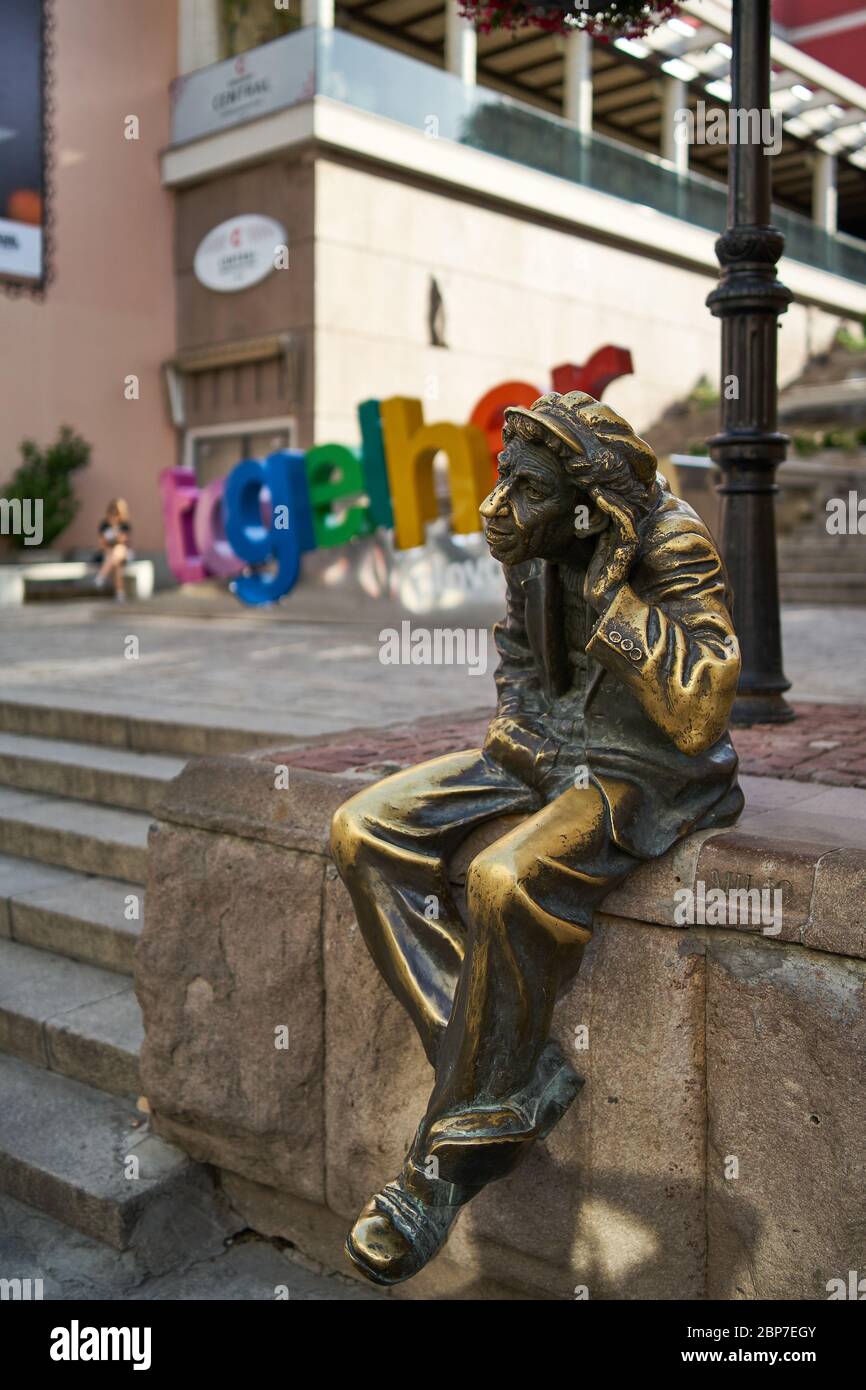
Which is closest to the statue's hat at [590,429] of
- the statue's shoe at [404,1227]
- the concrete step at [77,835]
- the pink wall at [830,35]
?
the statue's shoe at [404,1227]

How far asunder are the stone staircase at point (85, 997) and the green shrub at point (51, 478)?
12.4m

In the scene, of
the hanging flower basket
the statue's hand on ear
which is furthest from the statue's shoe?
the hanging flower basket

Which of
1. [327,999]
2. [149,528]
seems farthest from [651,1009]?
[149,528]

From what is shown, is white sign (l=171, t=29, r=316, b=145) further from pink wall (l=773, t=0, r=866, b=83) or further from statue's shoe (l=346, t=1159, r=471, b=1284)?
statue's shoe (l=346, t=1159, r=471, b=1284)

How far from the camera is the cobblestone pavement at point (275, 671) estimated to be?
5.74 m

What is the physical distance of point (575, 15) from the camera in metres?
4.22

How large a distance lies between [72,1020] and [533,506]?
2.36m

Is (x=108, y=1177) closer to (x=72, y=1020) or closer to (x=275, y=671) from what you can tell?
(x=72, y=1020)

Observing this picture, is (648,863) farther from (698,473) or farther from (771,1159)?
(698,473)

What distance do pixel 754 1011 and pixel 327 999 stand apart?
1112 millimetres

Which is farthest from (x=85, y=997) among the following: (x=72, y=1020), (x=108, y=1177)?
(x=108, y=1177)

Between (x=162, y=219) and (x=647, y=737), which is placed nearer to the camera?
(x=647, y=737)

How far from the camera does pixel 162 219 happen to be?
18984 mm

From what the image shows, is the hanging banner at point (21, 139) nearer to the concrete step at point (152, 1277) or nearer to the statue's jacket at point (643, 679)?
the concrete step at point (152, 1277)
